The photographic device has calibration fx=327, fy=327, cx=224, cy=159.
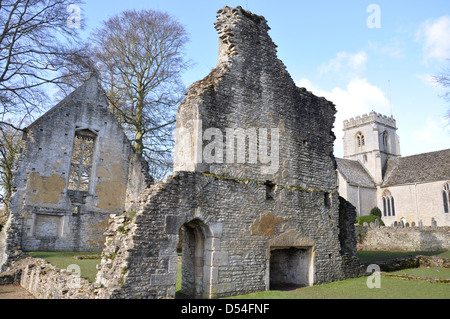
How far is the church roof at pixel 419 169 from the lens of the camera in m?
35.8

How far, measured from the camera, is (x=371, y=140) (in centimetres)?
4753

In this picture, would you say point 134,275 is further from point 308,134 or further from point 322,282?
point 308,134

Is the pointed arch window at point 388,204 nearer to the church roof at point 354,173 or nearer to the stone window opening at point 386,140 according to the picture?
the church roof at point 354,173

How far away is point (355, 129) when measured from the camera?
167ft

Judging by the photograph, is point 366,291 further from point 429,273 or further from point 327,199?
point 429,273

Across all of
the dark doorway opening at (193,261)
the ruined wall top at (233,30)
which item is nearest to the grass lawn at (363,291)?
the dark doorway opening at (193,261)

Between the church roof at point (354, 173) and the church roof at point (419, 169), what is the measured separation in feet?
7.19

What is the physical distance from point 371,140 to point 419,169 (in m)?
10.1

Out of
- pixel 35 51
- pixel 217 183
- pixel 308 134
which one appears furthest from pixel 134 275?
pixel 35 51

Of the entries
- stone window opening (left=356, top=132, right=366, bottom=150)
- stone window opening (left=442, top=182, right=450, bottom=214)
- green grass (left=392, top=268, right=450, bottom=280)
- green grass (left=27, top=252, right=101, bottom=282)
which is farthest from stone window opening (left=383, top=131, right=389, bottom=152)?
green grass (left=27, top=252, right=101, bottom=282)

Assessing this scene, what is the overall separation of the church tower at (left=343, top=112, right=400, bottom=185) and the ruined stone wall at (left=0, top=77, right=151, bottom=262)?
3589cm

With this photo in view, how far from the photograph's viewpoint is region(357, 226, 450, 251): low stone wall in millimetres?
24016

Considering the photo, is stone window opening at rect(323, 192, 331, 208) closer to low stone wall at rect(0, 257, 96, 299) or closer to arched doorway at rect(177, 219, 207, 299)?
arched doorway at rect(177, 219, 207, 299)

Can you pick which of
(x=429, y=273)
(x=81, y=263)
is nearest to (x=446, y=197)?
(x=429, y=273)
